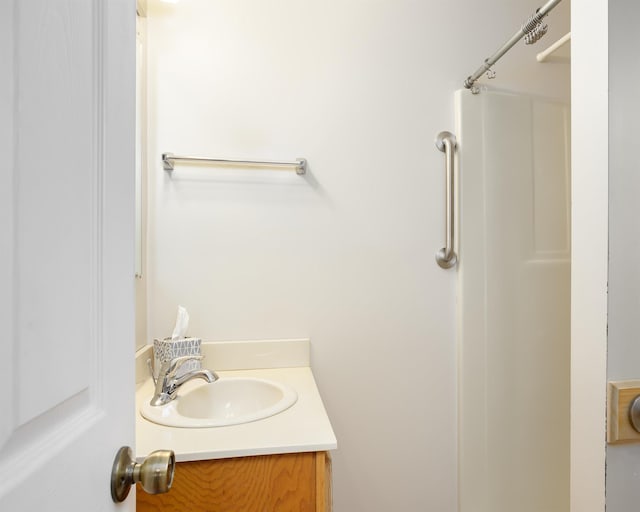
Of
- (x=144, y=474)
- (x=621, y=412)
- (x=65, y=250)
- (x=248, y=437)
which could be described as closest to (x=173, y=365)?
(x=248, y=437)

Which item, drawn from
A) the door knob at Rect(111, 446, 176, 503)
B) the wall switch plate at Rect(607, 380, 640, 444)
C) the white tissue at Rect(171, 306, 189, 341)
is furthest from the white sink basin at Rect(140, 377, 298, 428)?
the wall switch plate at Rect(607, 380, 640, 444)

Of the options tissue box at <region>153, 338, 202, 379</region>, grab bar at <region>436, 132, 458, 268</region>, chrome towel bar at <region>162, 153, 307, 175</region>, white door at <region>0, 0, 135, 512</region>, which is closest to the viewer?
white door at <region>0, 0, 135, 512</region>

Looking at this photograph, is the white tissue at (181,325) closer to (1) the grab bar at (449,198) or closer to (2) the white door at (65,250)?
(2) the white door at (65,250)

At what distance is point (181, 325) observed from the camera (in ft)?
3.90

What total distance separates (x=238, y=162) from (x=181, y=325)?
1.97ft

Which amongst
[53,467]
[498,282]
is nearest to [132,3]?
[53,467]

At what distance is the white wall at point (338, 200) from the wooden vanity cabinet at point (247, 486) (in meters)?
0.55

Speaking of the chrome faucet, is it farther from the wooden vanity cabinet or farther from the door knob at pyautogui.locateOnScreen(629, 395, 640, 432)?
the door knob at pyautogui.locateOnScreen(629, 395, 640, 432)

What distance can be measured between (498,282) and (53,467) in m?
1.49

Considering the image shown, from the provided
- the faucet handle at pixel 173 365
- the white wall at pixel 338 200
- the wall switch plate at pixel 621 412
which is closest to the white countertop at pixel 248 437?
the faucet handle at pixel 173 365

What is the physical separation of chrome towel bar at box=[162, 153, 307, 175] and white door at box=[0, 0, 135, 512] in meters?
0.76

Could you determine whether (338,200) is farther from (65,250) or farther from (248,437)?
(65,250)

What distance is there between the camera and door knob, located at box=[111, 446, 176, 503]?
0.43 metres

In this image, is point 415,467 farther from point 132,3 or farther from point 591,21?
point 132,3
